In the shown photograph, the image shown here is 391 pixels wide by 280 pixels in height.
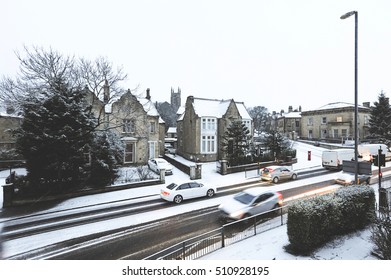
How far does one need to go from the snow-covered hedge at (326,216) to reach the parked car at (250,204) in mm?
2628

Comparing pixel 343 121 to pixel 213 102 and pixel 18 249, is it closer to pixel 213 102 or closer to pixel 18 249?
pixel 213 102

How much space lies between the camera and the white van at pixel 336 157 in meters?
17.9

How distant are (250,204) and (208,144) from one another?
1608 centimetres

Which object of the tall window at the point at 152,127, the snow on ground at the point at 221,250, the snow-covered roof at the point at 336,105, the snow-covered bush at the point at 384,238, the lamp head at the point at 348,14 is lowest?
the snow on ground at the point at 221,250

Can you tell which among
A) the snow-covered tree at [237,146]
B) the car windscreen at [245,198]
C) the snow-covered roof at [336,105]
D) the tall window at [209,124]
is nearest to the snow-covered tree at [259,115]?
the snow-covered roof at [336,105]

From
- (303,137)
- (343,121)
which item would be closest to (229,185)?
(343,121)

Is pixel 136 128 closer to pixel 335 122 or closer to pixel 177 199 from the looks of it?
pixel 177 199

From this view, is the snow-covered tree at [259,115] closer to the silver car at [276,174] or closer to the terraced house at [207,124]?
the terraced house at [207,124]

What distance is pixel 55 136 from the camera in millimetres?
11758

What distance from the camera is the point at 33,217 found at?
32.0ft

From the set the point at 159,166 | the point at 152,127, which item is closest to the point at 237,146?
the point at 159,166

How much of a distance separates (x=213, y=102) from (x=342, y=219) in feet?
73.1

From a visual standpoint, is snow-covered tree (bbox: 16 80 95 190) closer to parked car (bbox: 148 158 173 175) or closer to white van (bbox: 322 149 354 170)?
parked car (bbox: 148 158 173 175)

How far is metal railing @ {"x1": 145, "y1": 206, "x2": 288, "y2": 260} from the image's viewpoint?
596cm
